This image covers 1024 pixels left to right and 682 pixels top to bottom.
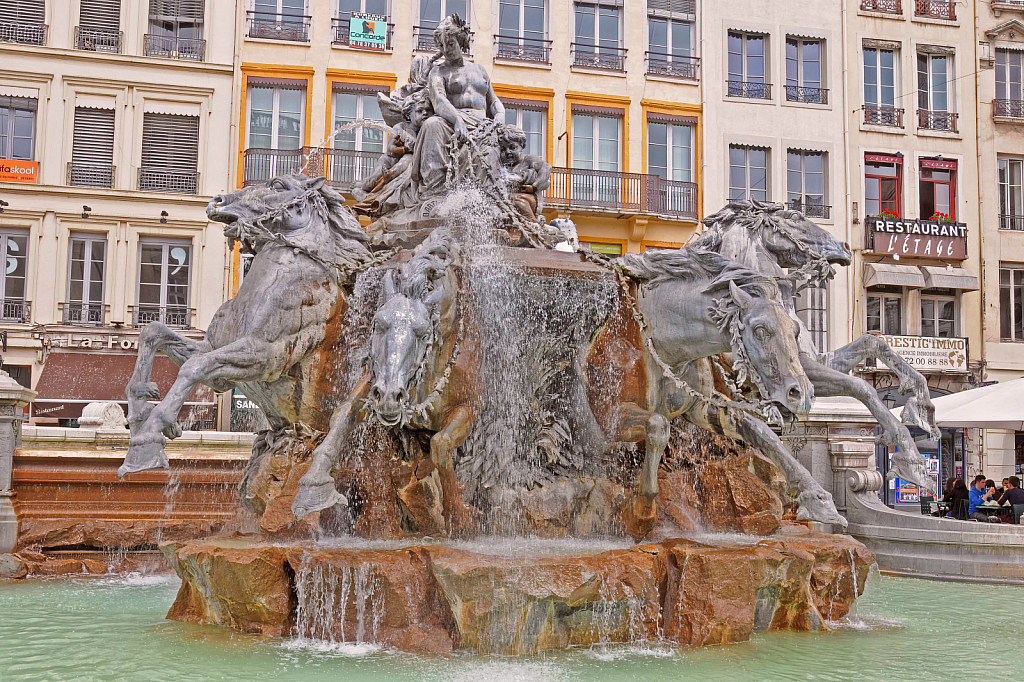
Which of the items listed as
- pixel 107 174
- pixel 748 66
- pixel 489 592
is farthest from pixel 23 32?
pixel 489 592

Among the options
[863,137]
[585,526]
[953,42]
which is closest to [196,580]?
[585,526]

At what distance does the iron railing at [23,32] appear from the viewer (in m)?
26.0

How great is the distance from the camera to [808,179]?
1170 inches

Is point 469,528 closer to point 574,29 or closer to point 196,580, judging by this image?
point 196,580

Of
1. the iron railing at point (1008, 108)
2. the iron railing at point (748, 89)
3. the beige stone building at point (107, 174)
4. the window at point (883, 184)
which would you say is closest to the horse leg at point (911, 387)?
the beige stone building at point (107, 174)

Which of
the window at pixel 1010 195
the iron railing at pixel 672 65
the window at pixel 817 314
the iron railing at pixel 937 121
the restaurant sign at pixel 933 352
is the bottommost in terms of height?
the restaurant sign at pixel 933 352

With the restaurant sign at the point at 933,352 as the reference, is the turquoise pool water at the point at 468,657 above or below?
below

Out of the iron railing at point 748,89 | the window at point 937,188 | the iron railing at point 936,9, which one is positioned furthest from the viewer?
the iron railing at point 936,9

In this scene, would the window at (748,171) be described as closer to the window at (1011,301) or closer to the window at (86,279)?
the window at (1011,301)

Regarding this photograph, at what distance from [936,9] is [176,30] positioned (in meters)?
21.8

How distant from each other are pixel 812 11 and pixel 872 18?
1.89 meters

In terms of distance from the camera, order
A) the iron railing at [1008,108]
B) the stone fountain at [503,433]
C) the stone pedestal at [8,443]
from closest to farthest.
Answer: the stone fountain at [503,433]
the stone pedestal at [8,443]
the iron railing at [1008,108]

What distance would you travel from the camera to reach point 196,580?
678 centimetres

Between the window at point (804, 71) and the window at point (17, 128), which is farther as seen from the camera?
the window at point (804, 71)
